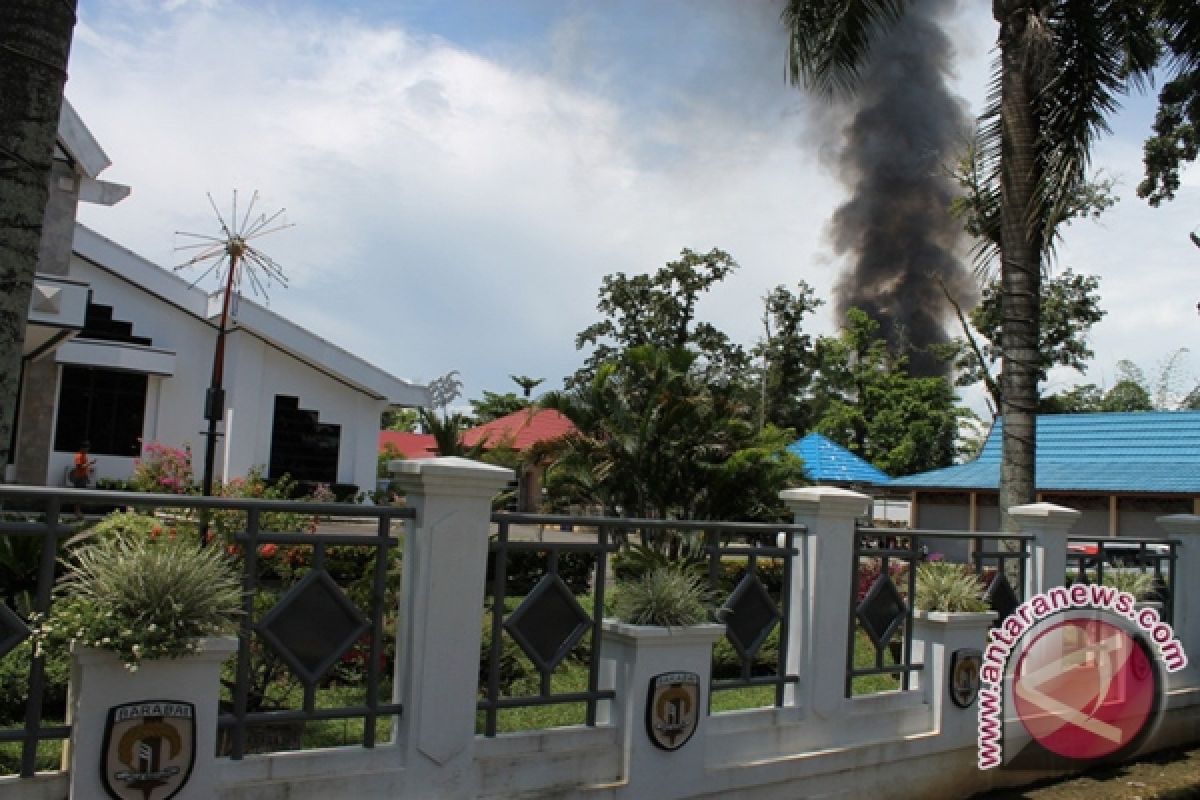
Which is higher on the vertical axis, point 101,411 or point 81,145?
point 81,145

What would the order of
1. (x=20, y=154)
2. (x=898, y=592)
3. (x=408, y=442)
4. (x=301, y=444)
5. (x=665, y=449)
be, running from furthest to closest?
(x=408, y=442), (x=301, y=444), (x=665, y=449), (x=898, y=592), (x=20, y=154)

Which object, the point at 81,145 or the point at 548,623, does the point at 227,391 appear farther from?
the point at 548,623

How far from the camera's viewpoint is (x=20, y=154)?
13.7 feet

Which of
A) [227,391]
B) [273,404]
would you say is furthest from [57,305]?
[273,404]

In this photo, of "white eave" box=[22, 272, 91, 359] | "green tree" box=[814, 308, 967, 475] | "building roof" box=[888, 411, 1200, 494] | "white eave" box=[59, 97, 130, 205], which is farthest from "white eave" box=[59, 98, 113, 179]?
"green tree" box=[814, 308, 967, 475]

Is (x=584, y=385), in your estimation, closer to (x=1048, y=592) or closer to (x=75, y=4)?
(x=1048, y=592)

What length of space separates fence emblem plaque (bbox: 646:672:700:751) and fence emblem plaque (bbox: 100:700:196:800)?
2.04m

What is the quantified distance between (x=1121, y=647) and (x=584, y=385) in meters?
10.6

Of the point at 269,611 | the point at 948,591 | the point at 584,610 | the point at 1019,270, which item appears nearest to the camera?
the point at 269,611

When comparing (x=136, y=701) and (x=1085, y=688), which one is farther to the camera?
(x=1085, y=688)

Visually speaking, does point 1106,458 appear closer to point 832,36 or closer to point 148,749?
point 832,36

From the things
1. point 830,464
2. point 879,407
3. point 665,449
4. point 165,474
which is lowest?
point 165,474
